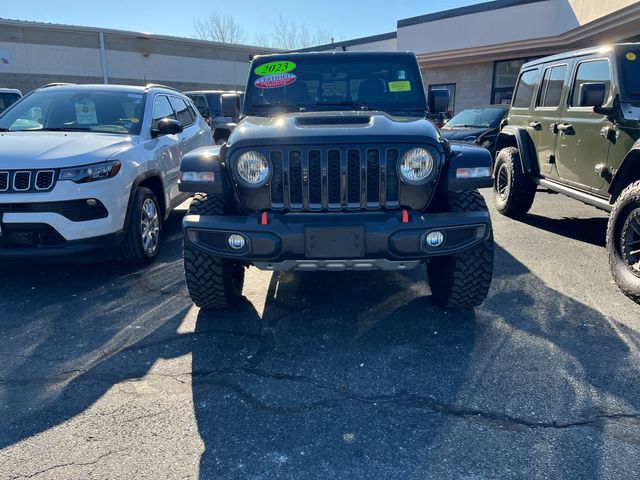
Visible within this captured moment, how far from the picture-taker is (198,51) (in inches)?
1204

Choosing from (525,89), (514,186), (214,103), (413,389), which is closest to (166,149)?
(413,389)

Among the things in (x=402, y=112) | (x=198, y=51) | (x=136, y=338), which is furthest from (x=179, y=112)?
(x=198, y=51)

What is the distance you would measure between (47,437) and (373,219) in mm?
1984

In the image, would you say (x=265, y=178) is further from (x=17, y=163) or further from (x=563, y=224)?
(x=563, y=224)

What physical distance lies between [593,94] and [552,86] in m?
1.37

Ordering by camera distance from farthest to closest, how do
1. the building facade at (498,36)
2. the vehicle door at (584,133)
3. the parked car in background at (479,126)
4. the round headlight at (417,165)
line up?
the building facade at (498,36) → the parked car in background at (479,126) → the vehicle door at (584,133) → the round headlight at (417,165)

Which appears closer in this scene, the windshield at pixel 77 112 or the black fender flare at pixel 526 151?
the windshield at pixel 77 112

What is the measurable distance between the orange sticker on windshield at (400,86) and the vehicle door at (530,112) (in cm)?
225

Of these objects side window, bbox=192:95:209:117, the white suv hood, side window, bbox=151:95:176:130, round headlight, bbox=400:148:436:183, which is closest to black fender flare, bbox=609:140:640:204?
round headlight, bbox=400:148:436:183

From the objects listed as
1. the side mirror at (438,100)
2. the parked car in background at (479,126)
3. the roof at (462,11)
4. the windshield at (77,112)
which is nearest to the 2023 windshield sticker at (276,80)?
the side mirror at (438,100)

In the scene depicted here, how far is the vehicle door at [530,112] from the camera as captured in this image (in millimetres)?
5777

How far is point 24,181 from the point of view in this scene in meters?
3.66

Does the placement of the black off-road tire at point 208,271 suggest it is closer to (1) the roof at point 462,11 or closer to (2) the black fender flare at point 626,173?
(2) the black fender flare at point 626,173

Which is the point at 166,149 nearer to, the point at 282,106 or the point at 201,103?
the point at 282,106
